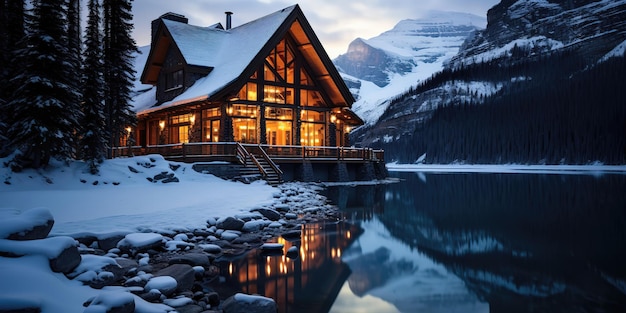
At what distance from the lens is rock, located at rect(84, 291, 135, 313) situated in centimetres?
388

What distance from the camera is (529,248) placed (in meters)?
8.45

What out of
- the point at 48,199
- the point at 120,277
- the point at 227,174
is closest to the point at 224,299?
the point at 120,277

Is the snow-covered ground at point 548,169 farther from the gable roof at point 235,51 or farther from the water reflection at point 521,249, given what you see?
the water reflection at point 521,249

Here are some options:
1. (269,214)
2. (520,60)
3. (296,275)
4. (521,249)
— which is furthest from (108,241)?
(520,60)

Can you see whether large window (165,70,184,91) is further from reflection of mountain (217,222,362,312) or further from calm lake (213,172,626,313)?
reflection of mountain (217,222,362,312)

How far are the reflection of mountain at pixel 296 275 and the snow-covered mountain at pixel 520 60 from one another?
89158mm

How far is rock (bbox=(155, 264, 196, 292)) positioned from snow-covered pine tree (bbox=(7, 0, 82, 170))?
1064 cm

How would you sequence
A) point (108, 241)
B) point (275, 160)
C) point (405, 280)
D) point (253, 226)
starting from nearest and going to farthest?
point (405, 280), point (108, 241), point (253, 226), point (275, 160)

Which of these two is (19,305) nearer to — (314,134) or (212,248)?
(212,248)

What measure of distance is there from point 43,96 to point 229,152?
373 inches

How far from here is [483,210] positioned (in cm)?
1465

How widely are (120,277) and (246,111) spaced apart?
2215 cm

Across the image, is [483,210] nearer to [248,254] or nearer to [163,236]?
[248,254]

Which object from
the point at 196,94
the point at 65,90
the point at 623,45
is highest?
the point at 623,45
